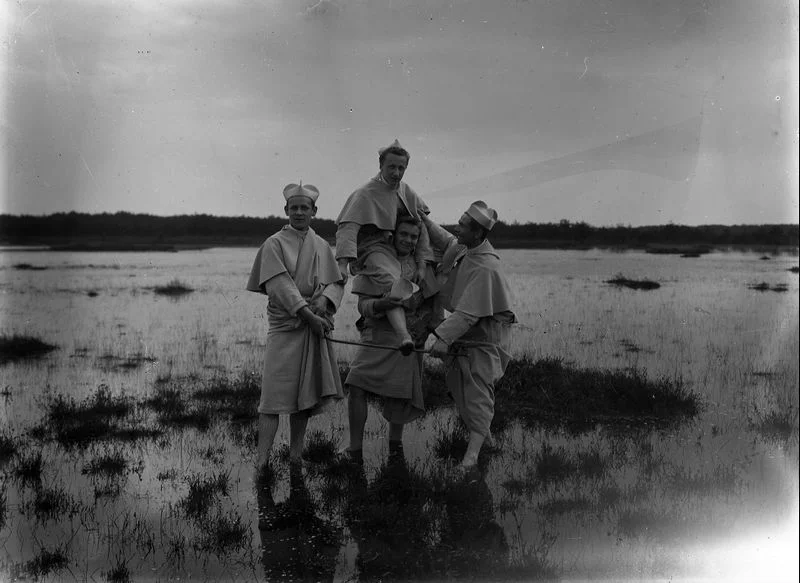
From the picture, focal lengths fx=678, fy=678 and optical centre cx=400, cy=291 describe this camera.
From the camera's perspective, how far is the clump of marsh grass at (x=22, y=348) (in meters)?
11.3

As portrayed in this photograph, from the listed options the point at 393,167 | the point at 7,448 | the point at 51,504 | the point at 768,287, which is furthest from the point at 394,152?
the point at 768,287

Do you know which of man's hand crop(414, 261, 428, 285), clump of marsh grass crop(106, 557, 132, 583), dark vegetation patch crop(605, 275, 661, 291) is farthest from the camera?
dark vegetation patch crop(605, 275, 661, 291)

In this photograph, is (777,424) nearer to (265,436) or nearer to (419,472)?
(419,472)

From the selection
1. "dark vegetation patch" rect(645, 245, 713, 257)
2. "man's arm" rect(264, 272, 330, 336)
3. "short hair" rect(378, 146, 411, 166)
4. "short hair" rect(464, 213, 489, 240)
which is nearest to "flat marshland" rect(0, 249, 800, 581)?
"man's arm" rect(264, 272, 330, 336)

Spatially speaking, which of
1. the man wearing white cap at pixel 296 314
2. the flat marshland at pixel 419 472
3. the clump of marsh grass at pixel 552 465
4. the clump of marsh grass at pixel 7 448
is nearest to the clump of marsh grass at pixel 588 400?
the flat marshland at pixel 419 472

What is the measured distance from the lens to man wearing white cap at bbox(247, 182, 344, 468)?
18.4ft

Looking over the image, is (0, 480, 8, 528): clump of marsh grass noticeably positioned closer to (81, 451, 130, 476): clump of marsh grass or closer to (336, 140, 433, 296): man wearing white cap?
(81, 451, 130, 476): clump of marsh grass

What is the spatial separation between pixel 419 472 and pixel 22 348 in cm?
911

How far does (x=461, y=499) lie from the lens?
5.17m

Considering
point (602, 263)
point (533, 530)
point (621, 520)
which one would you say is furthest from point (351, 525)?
point (602, 263)

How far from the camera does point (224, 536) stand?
459 centimetres

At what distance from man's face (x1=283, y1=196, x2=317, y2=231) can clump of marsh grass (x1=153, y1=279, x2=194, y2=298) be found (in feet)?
49.4

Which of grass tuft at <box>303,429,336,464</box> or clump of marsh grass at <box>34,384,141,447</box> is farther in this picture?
clump of marsh grass at <box>34,384,141,447</box>

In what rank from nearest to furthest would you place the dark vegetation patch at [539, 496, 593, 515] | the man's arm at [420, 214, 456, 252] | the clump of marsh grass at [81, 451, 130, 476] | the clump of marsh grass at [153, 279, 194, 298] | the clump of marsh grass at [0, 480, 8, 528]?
1. the clump of marsh grass at [0, 480, 8, 528]
2. the dark vegetation patch at [539, 496, 593, 515]
3. the clump of marsh grass at [81, 451, 130, 476]
4. the man's arm at [420, 214, 456, 252]
5. the clump of marsh grass at [153, 279, 194, 298]
